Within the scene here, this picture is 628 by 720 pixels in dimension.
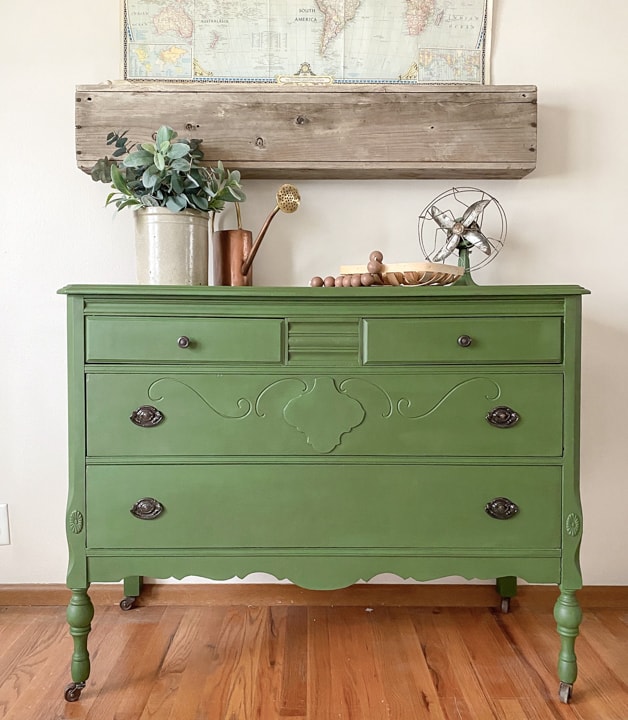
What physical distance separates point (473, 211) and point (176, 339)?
3.51 feet

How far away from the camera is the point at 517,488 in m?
1.65

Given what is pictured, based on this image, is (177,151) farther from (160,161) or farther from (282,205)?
(282,205)

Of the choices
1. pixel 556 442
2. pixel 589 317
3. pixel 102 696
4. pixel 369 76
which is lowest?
pixel 102 696

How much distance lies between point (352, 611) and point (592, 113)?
195 centimetres

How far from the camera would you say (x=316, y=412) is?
5.37 ft

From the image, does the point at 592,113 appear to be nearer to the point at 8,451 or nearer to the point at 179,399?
the point at 179,399

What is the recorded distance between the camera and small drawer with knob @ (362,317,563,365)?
5.36 ft

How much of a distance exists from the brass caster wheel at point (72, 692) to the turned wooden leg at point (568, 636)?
1.31 metres

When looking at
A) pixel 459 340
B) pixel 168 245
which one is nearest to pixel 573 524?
pixel 459 340

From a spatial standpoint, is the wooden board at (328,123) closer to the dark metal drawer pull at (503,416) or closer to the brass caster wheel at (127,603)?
the dark metal drawer pull at (503,416)

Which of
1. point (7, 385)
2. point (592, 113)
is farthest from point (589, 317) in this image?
point (7, 385)

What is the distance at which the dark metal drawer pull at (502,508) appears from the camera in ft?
5.43

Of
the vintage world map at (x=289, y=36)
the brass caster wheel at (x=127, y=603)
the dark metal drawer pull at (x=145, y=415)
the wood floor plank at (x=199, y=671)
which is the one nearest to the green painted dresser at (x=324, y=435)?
the dark metal drawer pull at (x=145, y=415)

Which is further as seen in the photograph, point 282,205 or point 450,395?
point 282,205
